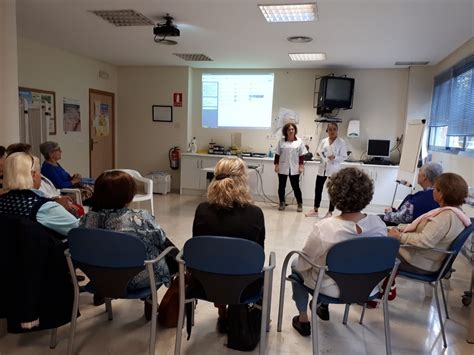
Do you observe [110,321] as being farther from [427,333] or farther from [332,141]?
[332,141]

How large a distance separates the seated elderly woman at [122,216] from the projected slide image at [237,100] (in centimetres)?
515

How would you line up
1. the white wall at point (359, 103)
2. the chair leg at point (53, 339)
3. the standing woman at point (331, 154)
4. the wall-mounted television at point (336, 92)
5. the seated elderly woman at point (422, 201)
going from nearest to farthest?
the chair leg at point (53, 339)
the seated elderly woman at point (422, 201)
the standing woman at point (331, 154)
the wall-mounted television at point (336, 92)
the white wall at point (359, 103)

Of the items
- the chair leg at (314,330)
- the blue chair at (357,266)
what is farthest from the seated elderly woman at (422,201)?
the chair leg at (314,330)

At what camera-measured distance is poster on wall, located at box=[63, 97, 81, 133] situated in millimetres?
5918

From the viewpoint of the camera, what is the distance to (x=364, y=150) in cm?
655

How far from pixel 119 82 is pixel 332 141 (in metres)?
4.49

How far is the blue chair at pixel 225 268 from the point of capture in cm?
167

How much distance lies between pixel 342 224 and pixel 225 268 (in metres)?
0.68

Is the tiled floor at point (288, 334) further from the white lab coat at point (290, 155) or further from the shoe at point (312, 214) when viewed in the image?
the white lab coat at point (290, 155)

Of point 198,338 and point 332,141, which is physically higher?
point 332,141

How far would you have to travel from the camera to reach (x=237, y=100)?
6957mm

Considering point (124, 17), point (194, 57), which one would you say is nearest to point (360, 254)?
point (124, 17)

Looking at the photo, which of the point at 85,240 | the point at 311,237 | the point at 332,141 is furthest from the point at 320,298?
the point at 332,141

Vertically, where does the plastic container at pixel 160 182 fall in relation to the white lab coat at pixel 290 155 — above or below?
below
